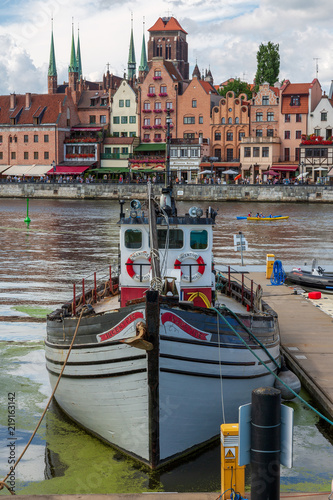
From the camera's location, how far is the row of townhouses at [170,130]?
9744 centimetres

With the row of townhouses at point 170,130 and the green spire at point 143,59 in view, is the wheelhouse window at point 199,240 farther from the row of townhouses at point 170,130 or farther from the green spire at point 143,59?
the green spire at point 143,59

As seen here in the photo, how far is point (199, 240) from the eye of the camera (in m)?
15.3

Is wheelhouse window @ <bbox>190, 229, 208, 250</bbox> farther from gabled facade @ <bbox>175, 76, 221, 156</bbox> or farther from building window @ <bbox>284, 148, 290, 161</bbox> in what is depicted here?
gabled facade @ <bbox>175, 76, 221, 156</bbox>

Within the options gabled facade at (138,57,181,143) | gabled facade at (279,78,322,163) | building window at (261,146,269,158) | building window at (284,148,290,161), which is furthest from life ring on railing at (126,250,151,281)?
gabled facade at (138,57,181,143)

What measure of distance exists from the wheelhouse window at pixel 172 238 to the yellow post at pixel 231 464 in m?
6.45

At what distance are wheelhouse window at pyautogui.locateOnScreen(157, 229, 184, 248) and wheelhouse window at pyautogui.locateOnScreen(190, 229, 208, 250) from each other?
245 millimetres

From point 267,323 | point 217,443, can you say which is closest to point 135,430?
point 217,443

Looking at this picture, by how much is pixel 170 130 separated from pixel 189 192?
9.54 metres

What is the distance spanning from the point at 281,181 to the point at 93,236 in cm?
4910

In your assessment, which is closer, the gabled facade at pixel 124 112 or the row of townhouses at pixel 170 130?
the row of townhouses at pixel 170 130

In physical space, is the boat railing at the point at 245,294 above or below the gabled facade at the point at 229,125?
below

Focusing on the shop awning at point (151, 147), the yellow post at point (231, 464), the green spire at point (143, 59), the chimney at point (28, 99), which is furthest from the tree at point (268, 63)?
the yellow post at point (231, 464)

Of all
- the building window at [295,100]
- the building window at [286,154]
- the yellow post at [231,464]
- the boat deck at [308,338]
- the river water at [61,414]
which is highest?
the building window at [295,100]

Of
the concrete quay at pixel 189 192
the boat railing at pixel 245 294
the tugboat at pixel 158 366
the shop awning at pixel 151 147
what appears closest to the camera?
the tugboat at pixel 158 366
